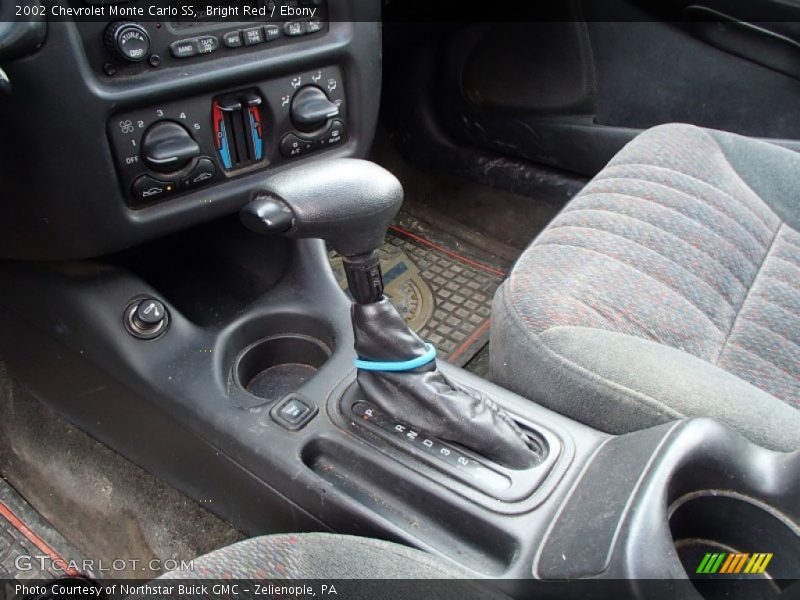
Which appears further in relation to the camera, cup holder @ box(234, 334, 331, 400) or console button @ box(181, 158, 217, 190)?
cup holder @ box(234, 334, 331, 400)

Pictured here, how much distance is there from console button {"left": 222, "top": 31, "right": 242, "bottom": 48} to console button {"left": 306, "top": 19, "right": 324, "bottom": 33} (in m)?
0.11

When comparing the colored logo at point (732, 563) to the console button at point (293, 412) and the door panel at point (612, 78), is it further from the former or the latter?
the door panel at point (612, 78)

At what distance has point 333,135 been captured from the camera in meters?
1.14

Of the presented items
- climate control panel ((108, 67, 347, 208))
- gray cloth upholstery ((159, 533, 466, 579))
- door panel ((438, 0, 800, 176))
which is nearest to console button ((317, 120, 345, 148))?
climate control panel ((108, 67, 347, 208))

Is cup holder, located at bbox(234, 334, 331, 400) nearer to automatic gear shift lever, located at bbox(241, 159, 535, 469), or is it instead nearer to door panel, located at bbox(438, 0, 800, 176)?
automatic gear shift lever, located at bbox(241, 159, 535, 469)

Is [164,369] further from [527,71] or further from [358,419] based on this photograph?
[527,71]

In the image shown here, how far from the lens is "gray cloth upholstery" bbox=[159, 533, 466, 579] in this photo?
665 mm

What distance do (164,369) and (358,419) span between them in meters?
0.32

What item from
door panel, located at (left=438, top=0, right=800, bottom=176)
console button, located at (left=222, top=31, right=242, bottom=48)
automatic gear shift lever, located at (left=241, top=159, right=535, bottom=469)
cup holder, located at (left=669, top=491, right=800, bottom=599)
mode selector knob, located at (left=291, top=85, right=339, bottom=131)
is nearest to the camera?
cup holder, located at (left=669, top=491, right=800, bottom=599)

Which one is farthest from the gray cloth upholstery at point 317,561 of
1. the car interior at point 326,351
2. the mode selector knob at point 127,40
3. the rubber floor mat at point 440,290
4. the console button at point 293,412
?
the rubber floor mat at point 440,290

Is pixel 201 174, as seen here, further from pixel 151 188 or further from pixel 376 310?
pixel 376 310

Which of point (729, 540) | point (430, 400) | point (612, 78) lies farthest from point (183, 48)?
point (612, 78)

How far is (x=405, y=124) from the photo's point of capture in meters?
2.31

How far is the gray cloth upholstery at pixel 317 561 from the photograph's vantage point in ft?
2.18
